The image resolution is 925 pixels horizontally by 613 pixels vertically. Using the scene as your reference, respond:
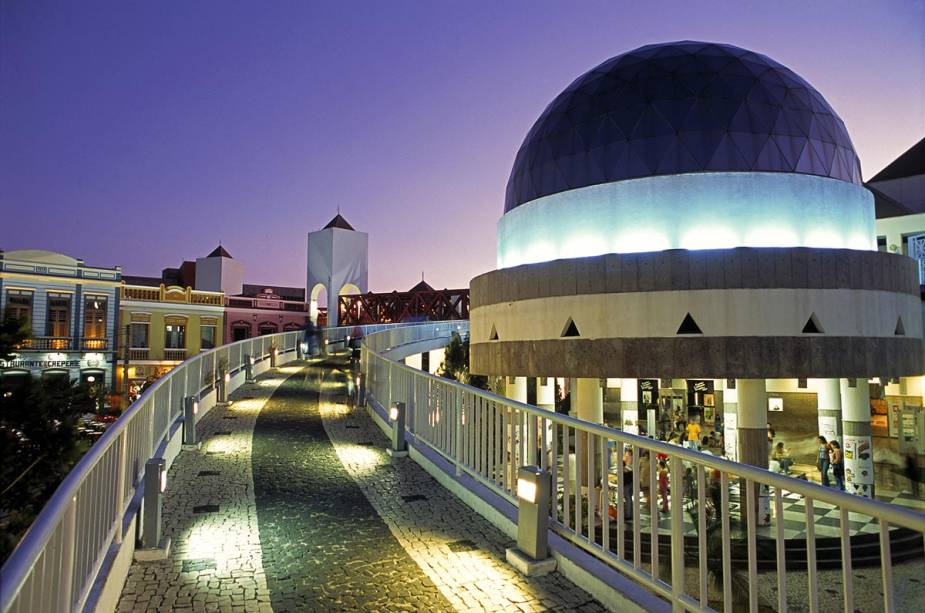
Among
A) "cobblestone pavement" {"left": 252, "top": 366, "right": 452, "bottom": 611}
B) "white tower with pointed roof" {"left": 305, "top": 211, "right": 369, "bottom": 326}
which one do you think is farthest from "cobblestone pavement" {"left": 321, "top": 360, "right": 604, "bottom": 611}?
"white tower with pointed roof" {"left": 305, "top": 211, "right": 369, "bottom": 326}

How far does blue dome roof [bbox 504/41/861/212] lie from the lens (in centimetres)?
1748

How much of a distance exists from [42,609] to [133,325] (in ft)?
143

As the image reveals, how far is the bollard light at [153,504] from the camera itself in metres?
5.46

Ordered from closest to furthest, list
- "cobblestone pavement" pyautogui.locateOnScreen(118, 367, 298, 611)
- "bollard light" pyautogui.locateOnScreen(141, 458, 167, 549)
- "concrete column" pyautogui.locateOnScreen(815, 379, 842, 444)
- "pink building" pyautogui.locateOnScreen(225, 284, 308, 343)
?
"cobblestone pavement" pyautogui.locateOnScreen(118, 367, 298, 611) → "bollard light" pyautogui.locateOnScreen(141, 458, 167, 549) → "concrete column" pyautogui.locateOnScreen(815, 379, 842, 444) → "pink building" pyautogui.locateOnScreen(225, 284, 308, 343)

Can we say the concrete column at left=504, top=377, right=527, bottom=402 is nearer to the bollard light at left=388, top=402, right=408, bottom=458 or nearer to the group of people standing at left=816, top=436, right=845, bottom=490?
the group of people standing at left=816, top=436, right=845, bottom=490

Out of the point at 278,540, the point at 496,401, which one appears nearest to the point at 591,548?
the point at 496,401

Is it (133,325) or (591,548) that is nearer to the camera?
(591,548)

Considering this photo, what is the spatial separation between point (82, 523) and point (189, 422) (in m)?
7.55

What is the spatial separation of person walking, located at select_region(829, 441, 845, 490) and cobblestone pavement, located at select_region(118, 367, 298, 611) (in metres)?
18.1

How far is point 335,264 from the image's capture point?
168 feet

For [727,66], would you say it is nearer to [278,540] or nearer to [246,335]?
[278,540]

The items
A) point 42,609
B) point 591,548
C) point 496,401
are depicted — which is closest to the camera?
point 42,609

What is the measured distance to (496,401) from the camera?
6480 millimetres

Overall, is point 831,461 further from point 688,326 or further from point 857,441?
point 688,326
